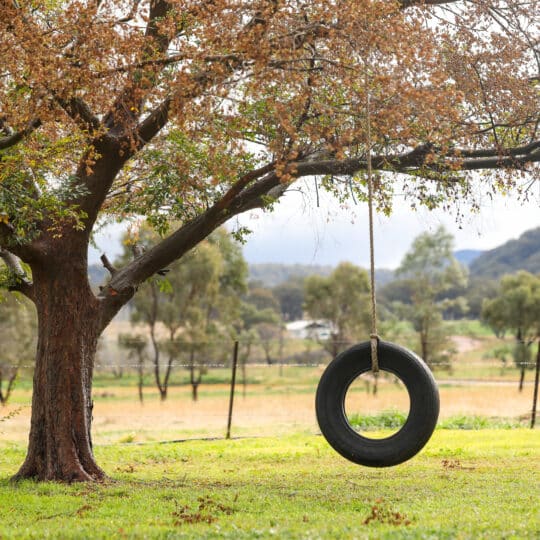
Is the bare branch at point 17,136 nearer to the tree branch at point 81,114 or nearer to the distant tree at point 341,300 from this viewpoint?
the tree branch at point 81,114

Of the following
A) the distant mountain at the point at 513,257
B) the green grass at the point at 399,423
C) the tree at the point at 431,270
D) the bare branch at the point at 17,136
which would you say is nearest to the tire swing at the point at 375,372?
the bare branch at the point at 17,136

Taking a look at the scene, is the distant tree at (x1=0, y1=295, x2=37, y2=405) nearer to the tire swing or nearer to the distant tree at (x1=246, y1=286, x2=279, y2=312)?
the tire swing

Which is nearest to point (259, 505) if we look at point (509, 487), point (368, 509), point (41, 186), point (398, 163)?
point (368, 509)

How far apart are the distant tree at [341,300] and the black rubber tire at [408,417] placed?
122ft

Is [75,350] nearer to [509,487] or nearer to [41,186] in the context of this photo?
[41,186]

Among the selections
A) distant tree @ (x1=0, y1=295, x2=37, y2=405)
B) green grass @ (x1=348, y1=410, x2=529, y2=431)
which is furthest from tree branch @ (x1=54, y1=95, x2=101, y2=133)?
distant tree @ (x1=0, y1=295, x2=37, y2=405)

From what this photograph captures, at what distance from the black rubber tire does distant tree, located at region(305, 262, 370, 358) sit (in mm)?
37090

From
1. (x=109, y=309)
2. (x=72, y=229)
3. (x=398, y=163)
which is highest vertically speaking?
(x=398, y=163)

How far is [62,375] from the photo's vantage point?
27.8ft

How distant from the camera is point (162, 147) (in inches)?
368

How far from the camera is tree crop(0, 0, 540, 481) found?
7301mm

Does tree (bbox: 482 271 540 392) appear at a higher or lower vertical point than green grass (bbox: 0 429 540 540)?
higher

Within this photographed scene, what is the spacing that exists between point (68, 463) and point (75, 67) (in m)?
4.08

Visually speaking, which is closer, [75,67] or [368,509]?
[368,509]
